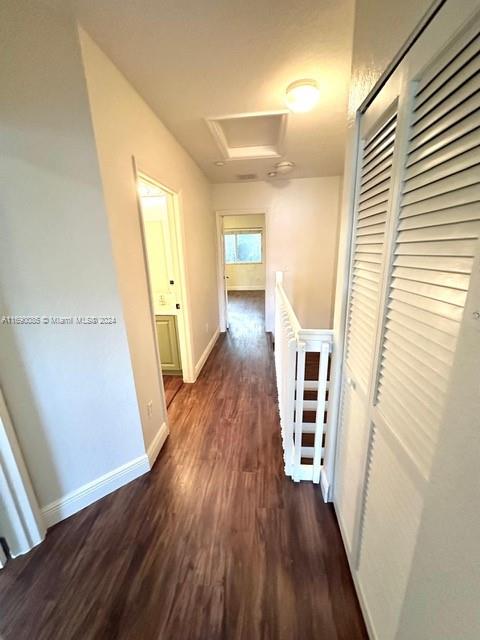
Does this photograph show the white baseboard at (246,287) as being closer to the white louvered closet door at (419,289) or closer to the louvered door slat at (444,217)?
the white louvered closet door at (419,289)

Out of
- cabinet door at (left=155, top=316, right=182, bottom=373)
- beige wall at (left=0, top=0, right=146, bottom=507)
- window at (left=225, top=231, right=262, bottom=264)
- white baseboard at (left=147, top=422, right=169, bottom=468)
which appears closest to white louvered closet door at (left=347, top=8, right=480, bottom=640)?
beige wall at (left=0, top=0, right=146, bottom=507)

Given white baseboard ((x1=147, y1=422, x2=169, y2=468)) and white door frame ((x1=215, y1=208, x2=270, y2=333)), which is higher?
white door frame ((x1=215, y1=208, x2=270, y2=333))

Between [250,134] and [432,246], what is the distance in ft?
8.36

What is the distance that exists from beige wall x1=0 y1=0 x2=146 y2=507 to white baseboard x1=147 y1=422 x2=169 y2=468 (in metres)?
0.35

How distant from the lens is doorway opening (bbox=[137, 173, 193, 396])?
8.32 ft

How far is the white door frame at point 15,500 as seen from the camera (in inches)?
49.3

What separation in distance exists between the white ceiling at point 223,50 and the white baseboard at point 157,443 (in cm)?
240

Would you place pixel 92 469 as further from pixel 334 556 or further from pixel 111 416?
pixel 334 556

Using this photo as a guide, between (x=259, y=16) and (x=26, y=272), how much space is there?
5.34 ft

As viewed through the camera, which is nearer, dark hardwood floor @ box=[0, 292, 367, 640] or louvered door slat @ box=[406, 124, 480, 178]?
louvered door slat @ box=[406, 124, 480, 178]

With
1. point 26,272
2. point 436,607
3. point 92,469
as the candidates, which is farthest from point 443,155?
point 92,469

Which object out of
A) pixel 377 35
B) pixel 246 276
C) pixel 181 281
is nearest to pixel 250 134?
pixel 181 281

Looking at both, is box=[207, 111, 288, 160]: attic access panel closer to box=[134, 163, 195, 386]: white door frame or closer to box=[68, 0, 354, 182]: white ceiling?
box=[68, 0, 354, 182]: white ceiling

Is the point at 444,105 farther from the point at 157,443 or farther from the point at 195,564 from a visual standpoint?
the point at 157,443
